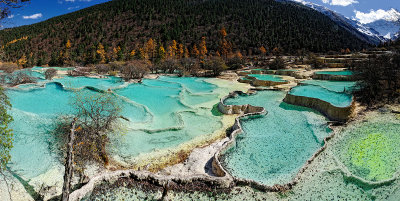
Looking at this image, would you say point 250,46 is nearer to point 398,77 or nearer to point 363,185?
point 398,77

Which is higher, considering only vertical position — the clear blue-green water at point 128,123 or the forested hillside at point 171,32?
the forested hillside at point 171,32

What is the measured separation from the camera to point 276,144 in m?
10.1

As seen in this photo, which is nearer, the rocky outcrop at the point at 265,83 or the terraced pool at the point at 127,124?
the terraced pool at the point at 127,124

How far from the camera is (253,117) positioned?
13.3 m

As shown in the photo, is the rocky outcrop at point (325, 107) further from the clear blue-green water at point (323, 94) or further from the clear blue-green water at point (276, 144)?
the clear blue-green water at point (323, 94)

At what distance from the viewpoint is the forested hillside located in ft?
193

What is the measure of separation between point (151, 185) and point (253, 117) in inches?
325

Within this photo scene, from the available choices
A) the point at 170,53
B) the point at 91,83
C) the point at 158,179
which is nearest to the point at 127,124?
the point at 158,179

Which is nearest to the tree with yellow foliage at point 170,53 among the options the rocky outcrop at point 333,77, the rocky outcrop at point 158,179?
the rocky outcrop at point 333,77

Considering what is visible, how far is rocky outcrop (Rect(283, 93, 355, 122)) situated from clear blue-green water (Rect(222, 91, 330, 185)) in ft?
1.75

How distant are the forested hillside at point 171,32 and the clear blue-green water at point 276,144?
140 ft

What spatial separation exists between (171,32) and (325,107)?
2479 inches

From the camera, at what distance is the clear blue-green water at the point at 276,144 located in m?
8.16

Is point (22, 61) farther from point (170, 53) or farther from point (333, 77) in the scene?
point (333, 77)
